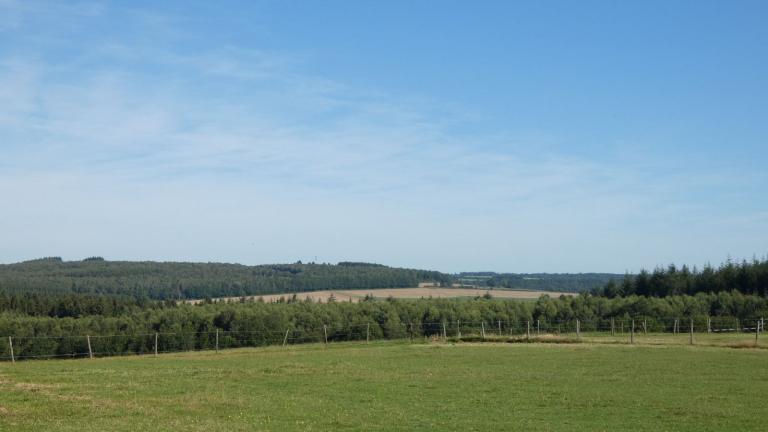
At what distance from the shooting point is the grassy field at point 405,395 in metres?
19.7

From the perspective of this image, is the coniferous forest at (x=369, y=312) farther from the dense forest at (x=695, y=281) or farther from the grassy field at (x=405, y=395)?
the grassy field at (x=405, y=395)

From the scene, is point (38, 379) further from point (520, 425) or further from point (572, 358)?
point (572, 358)

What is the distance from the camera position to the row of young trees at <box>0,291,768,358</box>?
250 feet

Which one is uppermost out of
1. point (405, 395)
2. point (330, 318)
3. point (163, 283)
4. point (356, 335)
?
point (163, 283)

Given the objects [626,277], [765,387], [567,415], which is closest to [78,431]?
[567,415]

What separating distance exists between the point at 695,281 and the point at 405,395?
304 ft

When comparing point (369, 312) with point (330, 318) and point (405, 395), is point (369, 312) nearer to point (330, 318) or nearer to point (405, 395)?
point (330, 318)

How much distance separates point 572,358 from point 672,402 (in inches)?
654

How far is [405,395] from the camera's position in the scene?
2519 centimetres

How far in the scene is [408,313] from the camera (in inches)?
3770

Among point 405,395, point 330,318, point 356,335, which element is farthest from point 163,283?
point 405,395

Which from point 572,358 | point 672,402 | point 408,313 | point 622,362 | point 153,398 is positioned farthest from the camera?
point 408,313

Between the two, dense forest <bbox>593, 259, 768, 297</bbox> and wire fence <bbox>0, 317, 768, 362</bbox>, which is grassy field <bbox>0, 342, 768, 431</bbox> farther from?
dense forest <bbox>593, 259, 768, 297</bbox>

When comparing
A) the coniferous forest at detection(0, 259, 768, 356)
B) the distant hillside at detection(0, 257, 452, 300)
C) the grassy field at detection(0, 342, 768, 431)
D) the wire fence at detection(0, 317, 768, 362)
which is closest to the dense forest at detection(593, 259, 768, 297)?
the coniferous forest at detection(0, 259, 768, 356)
